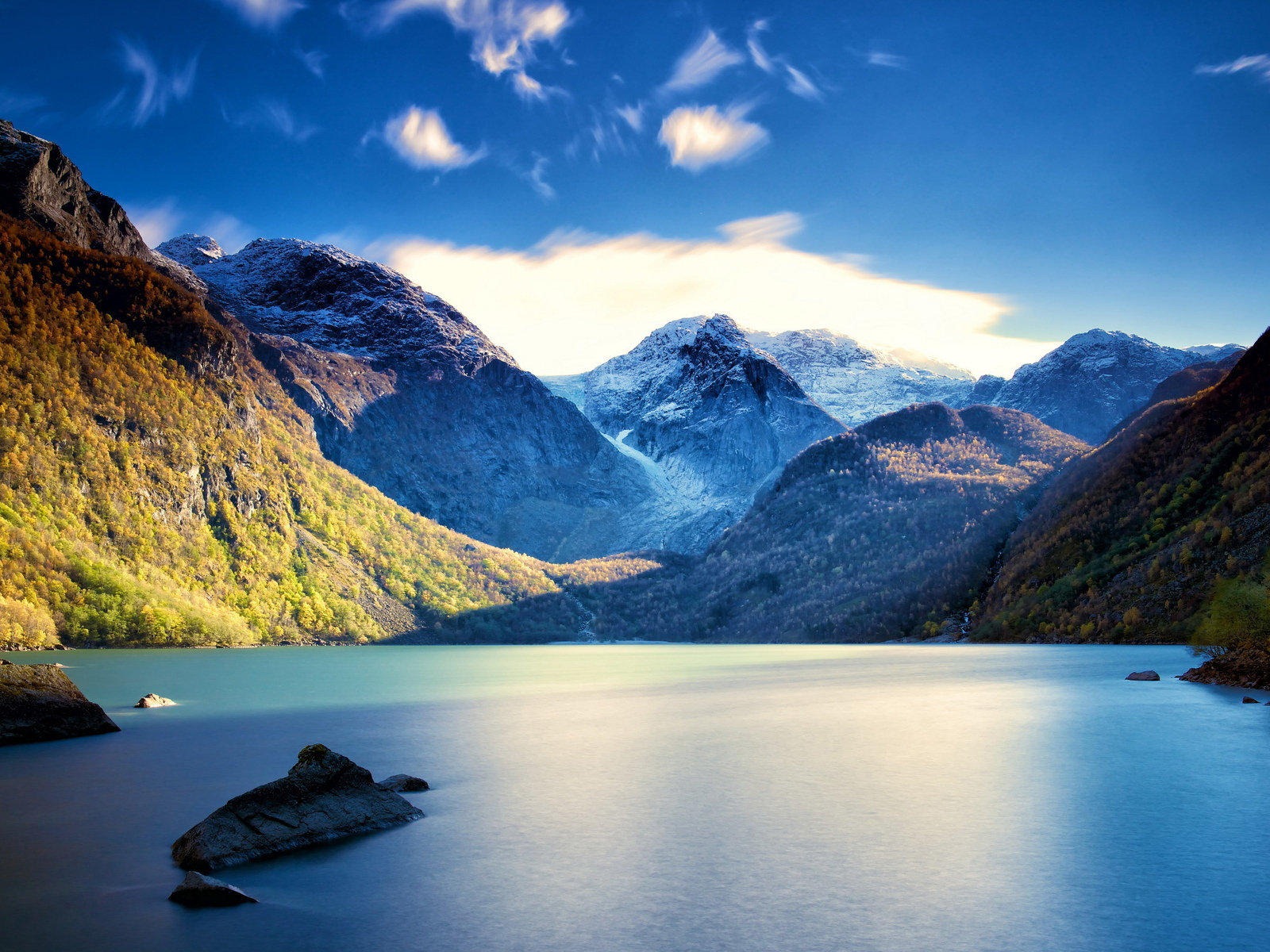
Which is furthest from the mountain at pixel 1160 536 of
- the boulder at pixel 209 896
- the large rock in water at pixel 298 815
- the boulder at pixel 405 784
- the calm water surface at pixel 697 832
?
the boulder at pixel 209 896

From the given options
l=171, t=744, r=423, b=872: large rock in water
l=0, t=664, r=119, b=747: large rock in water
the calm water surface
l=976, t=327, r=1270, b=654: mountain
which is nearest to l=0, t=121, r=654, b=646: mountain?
l=0, t=664, r=119, b=747: large rock in water

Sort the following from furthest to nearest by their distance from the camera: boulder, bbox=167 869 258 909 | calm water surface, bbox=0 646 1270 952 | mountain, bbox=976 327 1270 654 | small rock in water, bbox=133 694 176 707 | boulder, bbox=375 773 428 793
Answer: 1. mountain, bbox=976 327 1270 654
2. small rock in water, bbox=133 694 176 707
3. boulder, bbox=375 773 428 793
4. boulder, bbox=167 869 258 909
5. calm water surface, bbox=0 646 1270 952

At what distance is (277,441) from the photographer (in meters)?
199

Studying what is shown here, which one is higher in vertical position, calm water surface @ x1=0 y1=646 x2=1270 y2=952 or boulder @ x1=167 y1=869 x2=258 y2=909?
boulder @ x1=167 y1=869 x2=258 y2=909

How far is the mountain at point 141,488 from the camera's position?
116 m

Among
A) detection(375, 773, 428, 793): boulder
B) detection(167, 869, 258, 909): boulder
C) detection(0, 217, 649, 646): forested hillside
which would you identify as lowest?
detection(375, 773, 428, 793): boulder

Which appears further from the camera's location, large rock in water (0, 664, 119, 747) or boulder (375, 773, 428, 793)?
large rock in water (0, 664, 119, 747)

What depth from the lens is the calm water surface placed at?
14.2 meters

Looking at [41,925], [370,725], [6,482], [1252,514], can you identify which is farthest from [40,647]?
[1252,514]

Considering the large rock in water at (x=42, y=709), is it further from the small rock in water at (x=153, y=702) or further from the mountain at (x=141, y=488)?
the mountain at (x=141, y=488)

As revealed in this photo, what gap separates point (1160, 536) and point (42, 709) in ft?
388

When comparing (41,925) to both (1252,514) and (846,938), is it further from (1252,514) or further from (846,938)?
(1252,514)

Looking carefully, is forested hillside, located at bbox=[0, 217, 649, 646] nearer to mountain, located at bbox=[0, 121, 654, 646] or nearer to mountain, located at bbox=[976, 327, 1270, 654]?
mountain, located at bbox=[0, 121, 654, 646]

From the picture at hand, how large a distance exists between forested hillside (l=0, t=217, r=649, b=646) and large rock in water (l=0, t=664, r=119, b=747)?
7412 cm
